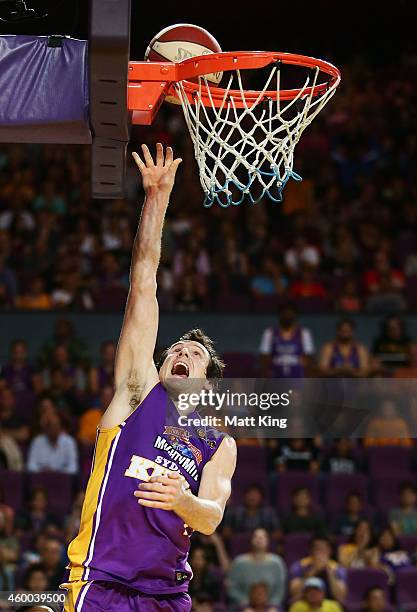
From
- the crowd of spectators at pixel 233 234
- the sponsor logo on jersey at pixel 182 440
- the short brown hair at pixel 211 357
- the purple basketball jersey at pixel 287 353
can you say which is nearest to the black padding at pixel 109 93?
the short brown hair at pixel 211 357

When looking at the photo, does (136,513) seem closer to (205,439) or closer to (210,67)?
(205,439)

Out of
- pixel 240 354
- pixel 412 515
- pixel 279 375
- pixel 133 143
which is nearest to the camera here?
pixel 412 515

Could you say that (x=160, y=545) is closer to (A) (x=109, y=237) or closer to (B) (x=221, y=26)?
(A) (x=109, y=237)

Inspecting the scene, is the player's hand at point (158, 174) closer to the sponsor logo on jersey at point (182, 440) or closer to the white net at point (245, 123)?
the white net at point (245, 123)

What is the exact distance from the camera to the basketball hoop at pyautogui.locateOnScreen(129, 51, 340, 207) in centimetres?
493

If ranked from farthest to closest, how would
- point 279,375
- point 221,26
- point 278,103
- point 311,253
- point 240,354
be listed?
1. point 221,26
2. point 311,253
3. point 240,354
4. point 279,375
5. point 278,103

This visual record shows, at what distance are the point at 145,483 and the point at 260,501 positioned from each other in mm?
6006

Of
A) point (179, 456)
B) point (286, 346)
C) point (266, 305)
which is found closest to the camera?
point (179, 456)

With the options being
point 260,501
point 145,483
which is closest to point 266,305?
point 260,501

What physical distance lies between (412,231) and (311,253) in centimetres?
152

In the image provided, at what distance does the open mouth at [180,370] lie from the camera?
478 cm

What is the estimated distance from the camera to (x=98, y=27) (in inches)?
177

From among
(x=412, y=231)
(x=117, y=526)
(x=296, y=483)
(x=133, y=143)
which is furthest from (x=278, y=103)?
(x=133, y=143)

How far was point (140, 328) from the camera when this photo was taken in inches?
183
